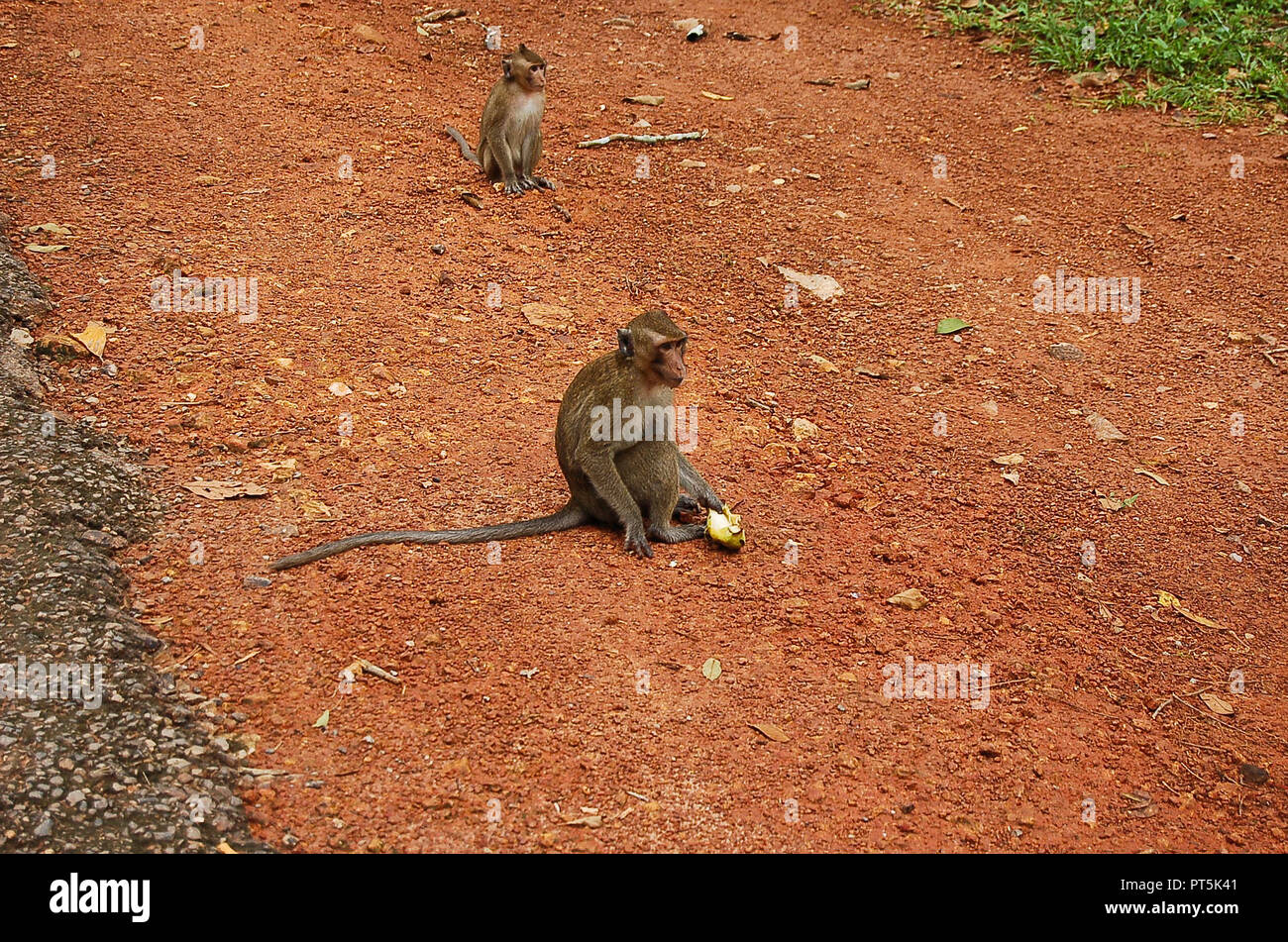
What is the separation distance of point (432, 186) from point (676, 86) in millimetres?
3565

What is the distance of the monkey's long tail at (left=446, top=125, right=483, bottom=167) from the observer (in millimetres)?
10141

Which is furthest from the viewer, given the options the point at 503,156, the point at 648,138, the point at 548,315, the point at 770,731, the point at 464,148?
the point at 648,138

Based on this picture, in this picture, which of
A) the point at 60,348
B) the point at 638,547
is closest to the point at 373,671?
the point at 638,547

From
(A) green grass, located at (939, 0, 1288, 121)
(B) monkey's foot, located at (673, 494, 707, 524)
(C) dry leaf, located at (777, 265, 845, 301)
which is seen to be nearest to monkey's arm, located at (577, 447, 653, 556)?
(B) monkey's foot, located at (673, 494, 707, 524)

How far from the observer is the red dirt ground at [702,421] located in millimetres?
4668

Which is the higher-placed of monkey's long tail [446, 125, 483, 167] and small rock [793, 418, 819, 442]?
monkey's long tail [446, 125, 483, 167]

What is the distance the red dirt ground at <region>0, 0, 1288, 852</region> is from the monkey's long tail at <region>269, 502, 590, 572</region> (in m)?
0.07

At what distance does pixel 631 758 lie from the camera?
4594 millimetres

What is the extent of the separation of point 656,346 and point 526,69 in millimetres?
4833

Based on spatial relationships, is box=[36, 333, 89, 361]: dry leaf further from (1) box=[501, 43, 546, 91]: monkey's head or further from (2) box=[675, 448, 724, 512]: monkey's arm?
(1) box=[501, 43, 546, 91]: monkey's head

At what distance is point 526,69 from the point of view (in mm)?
9703

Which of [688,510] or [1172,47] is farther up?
[1172,47]

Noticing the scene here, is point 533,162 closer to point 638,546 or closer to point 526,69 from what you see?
point 526,69

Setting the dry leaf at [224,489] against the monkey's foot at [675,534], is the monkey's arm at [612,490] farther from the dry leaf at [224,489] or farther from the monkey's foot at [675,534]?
the dry leaf at [224,489]
